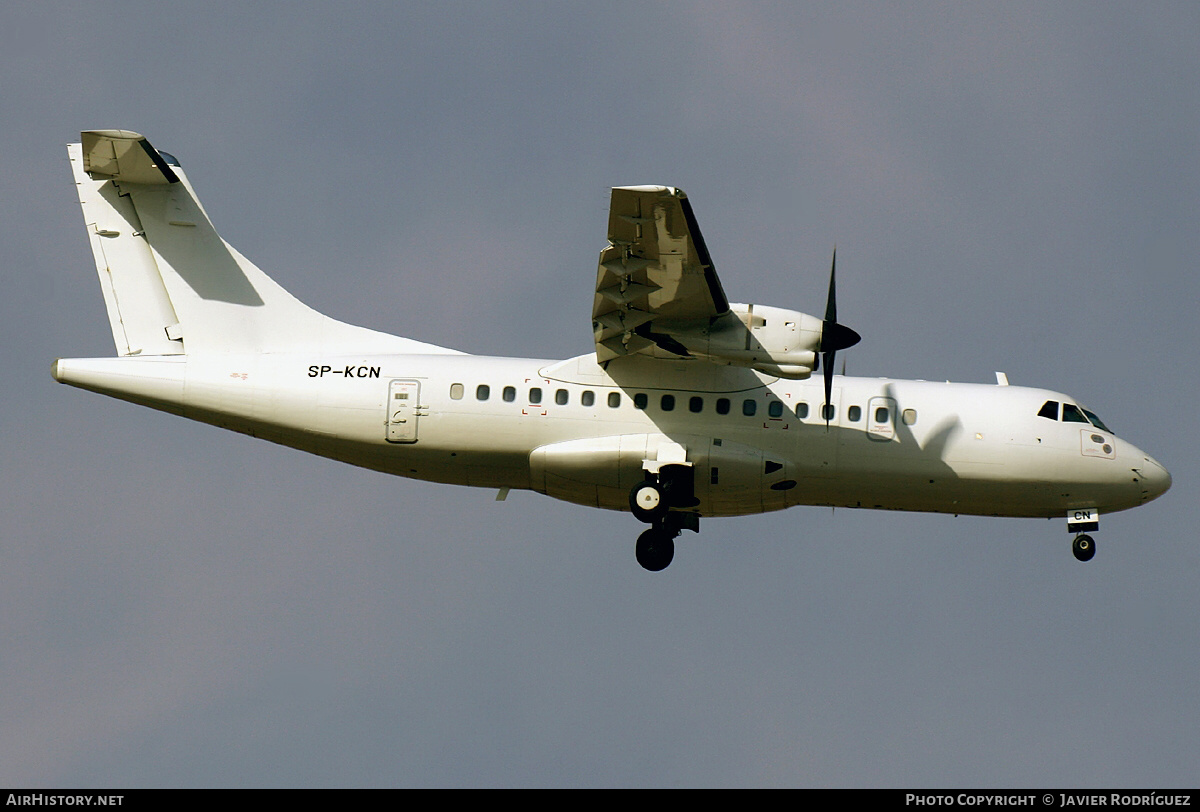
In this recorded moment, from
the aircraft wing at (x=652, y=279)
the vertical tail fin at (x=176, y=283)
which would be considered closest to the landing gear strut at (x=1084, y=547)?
the aircraft wing at (x=652, y=279)

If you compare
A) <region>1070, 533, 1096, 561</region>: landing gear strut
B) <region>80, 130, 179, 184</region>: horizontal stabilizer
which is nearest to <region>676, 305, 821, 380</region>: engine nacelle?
<region>1070, 533, 1096, 561</region>: landing gear strut

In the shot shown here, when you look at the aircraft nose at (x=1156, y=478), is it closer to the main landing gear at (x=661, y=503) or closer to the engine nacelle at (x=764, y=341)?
the engine nacelle at (x=764, y=341)

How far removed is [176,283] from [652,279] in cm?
934

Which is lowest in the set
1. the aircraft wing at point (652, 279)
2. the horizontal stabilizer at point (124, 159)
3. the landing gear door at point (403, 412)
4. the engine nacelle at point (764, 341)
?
the landing gear door at point (403, 412)

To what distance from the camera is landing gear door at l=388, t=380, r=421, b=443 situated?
86.7 feet

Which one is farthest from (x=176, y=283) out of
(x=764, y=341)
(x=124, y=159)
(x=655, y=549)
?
(x=764, y=341)

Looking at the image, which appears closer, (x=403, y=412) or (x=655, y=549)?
(x=403, y=412)

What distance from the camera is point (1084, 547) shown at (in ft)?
90.3

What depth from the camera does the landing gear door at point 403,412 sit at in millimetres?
26438

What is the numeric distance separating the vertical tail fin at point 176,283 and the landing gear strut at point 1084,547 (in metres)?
12.1

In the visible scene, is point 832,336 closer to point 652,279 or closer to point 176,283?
point 652,279

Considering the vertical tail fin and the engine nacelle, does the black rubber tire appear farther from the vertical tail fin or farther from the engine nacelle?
the vertical tail fin

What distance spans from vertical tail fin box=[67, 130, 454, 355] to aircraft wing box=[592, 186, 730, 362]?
161 inches
